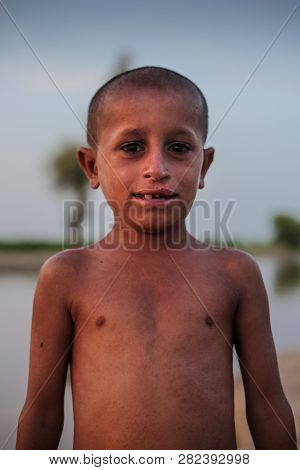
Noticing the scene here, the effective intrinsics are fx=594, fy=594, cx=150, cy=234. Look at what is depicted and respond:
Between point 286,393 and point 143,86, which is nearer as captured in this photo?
point 143,86

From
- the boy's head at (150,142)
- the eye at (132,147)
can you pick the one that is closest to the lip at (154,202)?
the boy's head at (150,142)

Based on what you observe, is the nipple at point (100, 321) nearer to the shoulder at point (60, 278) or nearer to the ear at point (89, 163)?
the shoulder at point (60, 278)

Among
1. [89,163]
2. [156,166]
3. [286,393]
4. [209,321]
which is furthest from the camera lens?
[286,393]

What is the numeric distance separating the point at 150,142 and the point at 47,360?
0.59 m

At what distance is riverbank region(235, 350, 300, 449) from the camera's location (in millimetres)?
2553

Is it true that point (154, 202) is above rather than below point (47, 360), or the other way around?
above

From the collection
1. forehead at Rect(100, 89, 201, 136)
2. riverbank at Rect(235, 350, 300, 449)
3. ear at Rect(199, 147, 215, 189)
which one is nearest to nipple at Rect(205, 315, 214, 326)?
ear at Rect(199, 147, 215, 189)

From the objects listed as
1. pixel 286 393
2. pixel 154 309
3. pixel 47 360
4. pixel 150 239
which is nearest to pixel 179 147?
pixel 150 239

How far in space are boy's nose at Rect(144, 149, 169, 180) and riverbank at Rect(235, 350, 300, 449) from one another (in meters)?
1.45

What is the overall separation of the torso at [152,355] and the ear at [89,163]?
0.70 feet

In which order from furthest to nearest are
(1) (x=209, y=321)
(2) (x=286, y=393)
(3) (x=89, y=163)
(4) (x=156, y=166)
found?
1. (2) (x=286, y=393)
2. (3) (x=89, y=163)
3. (1) (x=209, y=321)
4. (4) (x=156, y=166)

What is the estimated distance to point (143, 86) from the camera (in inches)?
56.4

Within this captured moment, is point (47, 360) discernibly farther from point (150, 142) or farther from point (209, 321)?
point (150, 142)
